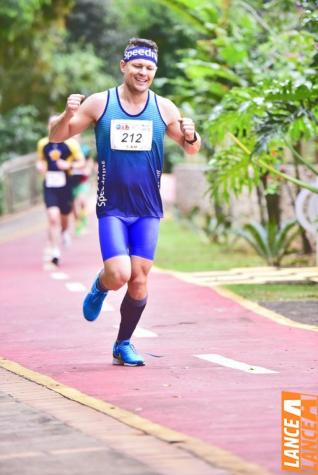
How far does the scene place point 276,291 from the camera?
15672 millimetres

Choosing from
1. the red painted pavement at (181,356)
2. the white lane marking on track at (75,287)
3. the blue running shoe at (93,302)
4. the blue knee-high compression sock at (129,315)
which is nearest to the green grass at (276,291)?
the red painted pavement at (181,356)

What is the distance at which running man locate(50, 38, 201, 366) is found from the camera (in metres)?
9.71

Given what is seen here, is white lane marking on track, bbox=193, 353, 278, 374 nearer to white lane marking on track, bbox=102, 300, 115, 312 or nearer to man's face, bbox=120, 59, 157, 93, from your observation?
man's face, bbox=120, 59, 157, 93

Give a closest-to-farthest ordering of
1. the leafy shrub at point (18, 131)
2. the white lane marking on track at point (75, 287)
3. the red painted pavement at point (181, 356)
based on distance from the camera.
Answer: the red painted pavement at point (181, 356) → the white lane marking on track at point (75, 287) → the leafy shrub at point (18, 131)

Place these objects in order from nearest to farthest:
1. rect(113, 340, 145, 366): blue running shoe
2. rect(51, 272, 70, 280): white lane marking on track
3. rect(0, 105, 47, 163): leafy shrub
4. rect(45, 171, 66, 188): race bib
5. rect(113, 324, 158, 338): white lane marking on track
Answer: rect(113, 340, 145, 366): blue running shoe → rect(113, 324, 158, 338): white lane marking on track → rect(51, 272, 70, 280): white lane marking on track → rect(45, 171, 66, 188): race bib → rect(0, 105, 47, 163): leafy shrub

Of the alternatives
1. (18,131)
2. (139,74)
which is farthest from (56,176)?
(18,131)

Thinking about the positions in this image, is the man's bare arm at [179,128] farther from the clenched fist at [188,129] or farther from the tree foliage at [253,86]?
the tree foliage at [253,86]

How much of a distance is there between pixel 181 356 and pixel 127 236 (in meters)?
1.09

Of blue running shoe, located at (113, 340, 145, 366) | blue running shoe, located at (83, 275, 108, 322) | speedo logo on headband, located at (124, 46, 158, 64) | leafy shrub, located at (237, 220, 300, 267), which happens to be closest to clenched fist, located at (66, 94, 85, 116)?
speedo logo on headband, located at (124, 46, 158, 64)

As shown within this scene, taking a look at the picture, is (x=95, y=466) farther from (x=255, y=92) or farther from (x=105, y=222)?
(x=255, y=92)

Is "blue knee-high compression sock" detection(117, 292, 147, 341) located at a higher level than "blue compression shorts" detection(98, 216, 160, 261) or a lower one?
lower

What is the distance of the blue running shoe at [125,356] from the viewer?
9.93 m

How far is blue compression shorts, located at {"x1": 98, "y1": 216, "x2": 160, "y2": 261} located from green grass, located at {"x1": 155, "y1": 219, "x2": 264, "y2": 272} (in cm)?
929

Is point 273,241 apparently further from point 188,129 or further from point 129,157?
point 129,157
